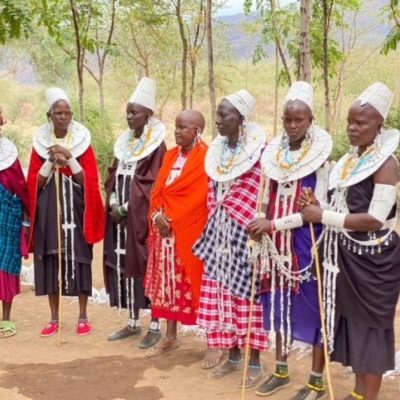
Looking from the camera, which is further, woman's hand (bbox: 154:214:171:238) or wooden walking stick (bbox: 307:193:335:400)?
woman's hand (bbox: 154:214:171:238)

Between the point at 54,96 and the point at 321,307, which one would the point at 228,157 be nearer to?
the point at 321,307

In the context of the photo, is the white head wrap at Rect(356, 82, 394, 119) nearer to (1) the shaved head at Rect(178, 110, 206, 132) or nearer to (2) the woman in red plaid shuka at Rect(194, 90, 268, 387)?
(2) the woman in red plaid shuka at Rect(194, 90, 268, 387)

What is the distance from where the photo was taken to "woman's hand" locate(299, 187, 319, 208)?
3.73 meters

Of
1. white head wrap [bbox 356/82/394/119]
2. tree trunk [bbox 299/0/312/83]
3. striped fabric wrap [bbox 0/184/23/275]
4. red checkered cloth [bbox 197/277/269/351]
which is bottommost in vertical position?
red checkered cloth [bbox 197/277/269/351]

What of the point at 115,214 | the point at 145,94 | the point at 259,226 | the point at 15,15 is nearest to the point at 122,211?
the point at 115,214

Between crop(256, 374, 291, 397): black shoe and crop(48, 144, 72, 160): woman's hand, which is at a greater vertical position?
crop(48, 144, 72, 160): woman's hand

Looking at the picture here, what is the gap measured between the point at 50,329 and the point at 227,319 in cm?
192

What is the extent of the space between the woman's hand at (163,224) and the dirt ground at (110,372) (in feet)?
3.32

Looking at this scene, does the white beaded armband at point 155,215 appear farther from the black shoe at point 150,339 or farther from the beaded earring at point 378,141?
the beaded earring at point 378,141

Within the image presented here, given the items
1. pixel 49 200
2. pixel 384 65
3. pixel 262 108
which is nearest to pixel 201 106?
pixel 262 108

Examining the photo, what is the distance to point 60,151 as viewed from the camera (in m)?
5.25

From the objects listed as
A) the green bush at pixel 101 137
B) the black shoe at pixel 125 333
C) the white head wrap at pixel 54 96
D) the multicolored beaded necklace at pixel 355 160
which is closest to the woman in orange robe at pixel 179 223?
→ the black shoe at pixel 125 333

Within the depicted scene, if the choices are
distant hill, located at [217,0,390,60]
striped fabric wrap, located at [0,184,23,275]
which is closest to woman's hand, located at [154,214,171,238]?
striped fabric wrap, located at [0,184,23,275]

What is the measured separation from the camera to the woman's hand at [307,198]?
3730mm
